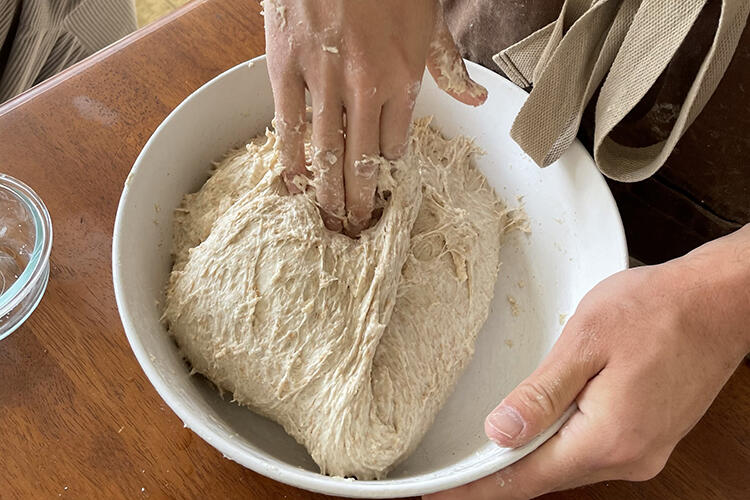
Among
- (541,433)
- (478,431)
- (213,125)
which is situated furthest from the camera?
(213,125)

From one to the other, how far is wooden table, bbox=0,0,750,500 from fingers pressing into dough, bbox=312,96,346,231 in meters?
0.25

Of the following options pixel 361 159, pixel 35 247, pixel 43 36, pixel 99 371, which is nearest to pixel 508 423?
pixel 361 159

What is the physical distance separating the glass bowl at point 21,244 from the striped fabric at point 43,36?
0.45 meters

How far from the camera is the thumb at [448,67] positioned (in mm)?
536

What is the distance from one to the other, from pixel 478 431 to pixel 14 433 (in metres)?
0.44

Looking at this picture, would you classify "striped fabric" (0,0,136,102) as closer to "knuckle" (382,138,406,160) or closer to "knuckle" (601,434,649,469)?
"knuckle" (382,138,406,160)

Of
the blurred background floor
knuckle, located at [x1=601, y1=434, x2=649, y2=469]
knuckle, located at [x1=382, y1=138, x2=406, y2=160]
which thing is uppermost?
knuckle, located at [x1=382, y1=138, x2=406, y2=160]

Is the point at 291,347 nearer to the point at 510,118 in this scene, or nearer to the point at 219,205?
the point at 219,205

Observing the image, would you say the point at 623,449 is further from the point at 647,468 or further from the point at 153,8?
the point at 153,8

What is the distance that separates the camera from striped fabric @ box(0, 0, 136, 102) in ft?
3.32

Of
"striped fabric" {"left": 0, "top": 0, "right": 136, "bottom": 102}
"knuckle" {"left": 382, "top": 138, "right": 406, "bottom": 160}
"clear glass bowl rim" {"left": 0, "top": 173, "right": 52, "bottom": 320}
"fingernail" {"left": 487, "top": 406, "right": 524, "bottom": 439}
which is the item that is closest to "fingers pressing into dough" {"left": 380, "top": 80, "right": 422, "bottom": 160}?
"knuckle" {"left": 382, "top": 138, "right": 406, "bottom": 160}

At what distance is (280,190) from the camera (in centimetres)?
62

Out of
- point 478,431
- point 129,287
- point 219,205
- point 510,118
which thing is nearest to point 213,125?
point 219,205

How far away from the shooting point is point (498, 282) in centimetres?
72
